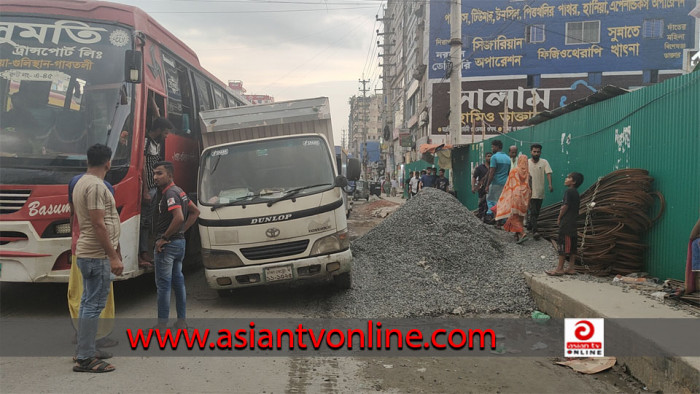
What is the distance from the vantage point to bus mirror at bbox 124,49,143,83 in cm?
547

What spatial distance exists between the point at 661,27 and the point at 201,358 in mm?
43100

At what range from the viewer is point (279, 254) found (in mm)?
5801

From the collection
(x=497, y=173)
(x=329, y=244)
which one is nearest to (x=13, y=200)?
(x=329, y=244)

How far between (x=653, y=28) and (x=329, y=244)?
40815mm

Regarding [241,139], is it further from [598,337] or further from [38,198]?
[598,337]

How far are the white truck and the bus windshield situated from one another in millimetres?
1198

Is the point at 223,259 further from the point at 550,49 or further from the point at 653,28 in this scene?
the point at 653,28

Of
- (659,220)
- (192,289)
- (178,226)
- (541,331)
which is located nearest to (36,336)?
(178,226)

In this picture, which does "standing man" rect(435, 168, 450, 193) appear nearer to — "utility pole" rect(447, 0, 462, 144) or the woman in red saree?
"utility pole" rect(447, 0, 462, 144)

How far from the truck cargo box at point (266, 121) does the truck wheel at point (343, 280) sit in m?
1.93

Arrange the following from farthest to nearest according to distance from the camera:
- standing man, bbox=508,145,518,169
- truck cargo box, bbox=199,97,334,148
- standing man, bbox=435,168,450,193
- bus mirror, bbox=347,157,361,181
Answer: standing man, bbox=435,168,450,193 → standing man, bbox=508,145,518,169 → truck cargo box, bbox=199,97,334,148 → bus mirror, bbox=347,157,361,181

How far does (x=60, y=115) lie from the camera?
17.8 ft

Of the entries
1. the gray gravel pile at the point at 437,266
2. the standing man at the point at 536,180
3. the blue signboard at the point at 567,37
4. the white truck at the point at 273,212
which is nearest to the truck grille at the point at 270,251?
the white truck at the point at 273,212

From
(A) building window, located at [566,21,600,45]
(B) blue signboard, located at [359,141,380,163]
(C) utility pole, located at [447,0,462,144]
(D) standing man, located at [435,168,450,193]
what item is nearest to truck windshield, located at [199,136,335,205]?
(C) utility pole, located at [447,0,462,144]
